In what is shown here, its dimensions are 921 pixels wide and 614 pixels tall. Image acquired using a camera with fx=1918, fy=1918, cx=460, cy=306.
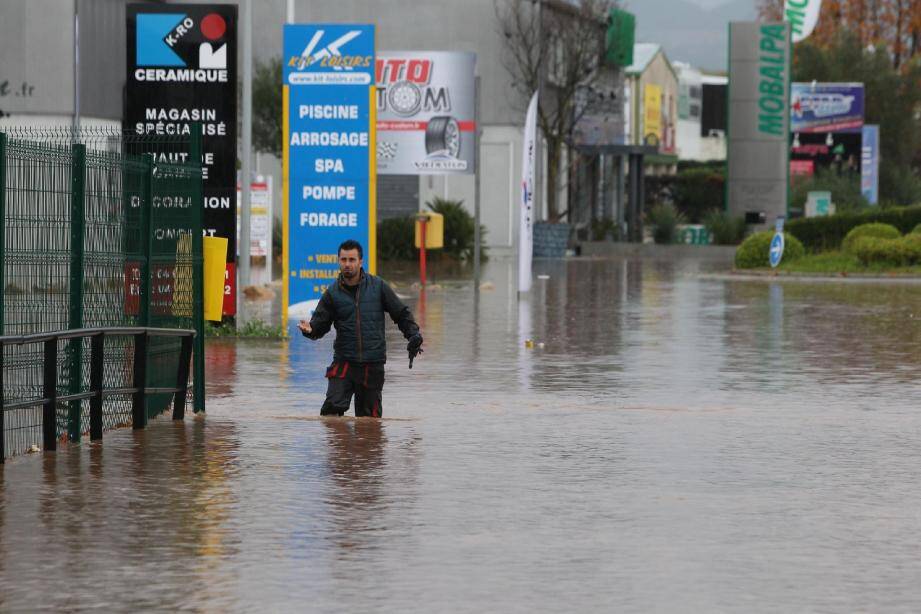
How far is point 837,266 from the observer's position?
40.9 metres

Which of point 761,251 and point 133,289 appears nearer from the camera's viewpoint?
point 133,289

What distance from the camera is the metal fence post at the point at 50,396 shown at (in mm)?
11531

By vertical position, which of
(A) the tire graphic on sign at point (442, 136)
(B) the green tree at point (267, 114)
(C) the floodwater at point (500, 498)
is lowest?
(C) the floodwater at point (500, 498)

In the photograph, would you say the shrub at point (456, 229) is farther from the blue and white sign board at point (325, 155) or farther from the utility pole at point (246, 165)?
the blue and white sign board at point (325, 155)

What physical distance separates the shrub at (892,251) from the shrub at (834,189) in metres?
15.4

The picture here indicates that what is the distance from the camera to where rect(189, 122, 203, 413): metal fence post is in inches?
580

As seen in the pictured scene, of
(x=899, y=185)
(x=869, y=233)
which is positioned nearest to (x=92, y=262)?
(x=869, y=233)

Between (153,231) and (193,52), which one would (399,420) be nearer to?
(153,231)

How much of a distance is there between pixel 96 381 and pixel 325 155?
13.0m

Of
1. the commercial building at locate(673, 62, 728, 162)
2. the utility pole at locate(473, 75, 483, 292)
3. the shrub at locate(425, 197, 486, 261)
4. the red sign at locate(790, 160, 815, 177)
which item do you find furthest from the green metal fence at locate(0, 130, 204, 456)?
the commercial building at locate(673, 62, 728, 162)

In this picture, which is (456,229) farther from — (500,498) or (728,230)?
(500,498)

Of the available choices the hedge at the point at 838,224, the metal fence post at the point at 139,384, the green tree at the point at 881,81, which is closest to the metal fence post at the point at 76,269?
the metal fence post at the point at 139,384

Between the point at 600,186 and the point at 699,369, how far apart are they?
1852 inches

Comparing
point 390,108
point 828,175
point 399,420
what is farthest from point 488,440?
point 828,175
